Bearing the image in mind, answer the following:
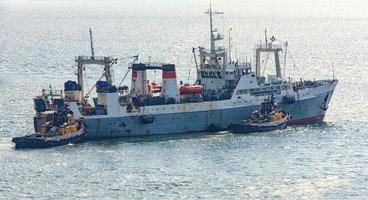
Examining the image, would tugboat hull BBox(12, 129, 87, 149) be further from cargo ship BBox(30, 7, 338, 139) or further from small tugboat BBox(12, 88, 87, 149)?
cargo ship BBox(30, 7, 338, 139)

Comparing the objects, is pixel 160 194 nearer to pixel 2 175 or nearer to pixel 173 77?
pixel 2 175

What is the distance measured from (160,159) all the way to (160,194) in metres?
12.2

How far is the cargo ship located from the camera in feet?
306

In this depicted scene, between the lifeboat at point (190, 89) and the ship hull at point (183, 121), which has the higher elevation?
the lifeboat at point (190, 89)

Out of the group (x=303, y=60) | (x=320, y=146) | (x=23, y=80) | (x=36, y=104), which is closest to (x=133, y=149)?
(x=36, y=104)

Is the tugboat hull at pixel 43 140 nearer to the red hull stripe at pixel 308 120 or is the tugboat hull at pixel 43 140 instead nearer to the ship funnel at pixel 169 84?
the ship funnel at pixel 169 84

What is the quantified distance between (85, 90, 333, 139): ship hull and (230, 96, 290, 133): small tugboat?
1.50 metres

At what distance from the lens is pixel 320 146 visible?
297ft

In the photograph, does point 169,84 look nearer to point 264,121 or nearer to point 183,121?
point 183,121

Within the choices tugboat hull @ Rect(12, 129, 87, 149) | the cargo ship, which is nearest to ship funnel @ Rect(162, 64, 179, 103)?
the cargo ship

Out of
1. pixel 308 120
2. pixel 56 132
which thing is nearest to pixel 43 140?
pixel 56 132

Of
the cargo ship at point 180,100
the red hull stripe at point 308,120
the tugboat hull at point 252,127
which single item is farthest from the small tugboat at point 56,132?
the red hull stripe at point 308,120

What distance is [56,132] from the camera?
293ft

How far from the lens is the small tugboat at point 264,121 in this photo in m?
96.9
